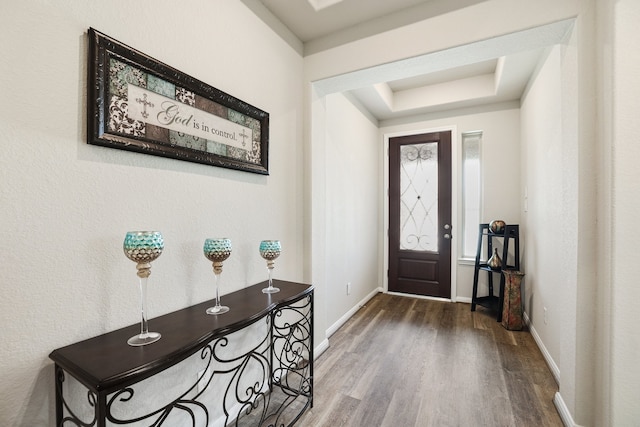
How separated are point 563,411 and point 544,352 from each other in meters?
0.83

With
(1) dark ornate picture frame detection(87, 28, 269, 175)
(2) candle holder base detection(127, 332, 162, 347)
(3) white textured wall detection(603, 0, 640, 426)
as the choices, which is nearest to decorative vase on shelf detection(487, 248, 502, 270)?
(3) white textured wall detection(603, 0, 640, 426)

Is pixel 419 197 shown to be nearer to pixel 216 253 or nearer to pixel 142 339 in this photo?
pixel 216 253

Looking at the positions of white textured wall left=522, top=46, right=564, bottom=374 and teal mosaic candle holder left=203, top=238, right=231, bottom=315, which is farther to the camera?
white textured wall left=522, top=46, right=564, bottom=374

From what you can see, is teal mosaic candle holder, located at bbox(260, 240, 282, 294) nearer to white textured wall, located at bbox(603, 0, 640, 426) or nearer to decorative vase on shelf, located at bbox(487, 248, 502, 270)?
white textured wall, located at bbox(603, 0, 640, 426)

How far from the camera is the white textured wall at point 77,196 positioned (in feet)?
2.80

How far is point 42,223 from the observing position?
909 millimetres

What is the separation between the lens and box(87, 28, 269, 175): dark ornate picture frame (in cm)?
102

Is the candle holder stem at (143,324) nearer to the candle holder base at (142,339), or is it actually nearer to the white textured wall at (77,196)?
the candle holder base at (142,339)

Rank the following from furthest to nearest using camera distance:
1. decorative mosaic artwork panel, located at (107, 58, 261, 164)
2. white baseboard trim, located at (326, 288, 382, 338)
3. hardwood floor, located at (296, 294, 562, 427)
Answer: white baseboard trim, located at (326, 288, 382, 338)
hardwood floor, located at (296, 294, 562, 427)
decorative mosaic artwork panel, located at (107, 58, 261, 164)

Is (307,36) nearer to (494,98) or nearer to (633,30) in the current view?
(633,30)

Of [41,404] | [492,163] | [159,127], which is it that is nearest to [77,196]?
[159,127]

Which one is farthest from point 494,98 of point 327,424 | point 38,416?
point 38,416

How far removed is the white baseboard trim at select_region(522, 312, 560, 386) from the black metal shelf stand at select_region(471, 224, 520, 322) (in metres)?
0.26

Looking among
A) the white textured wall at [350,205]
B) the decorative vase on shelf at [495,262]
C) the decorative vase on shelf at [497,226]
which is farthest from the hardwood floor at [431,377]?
the decorative vase on shelf at [497,226]
